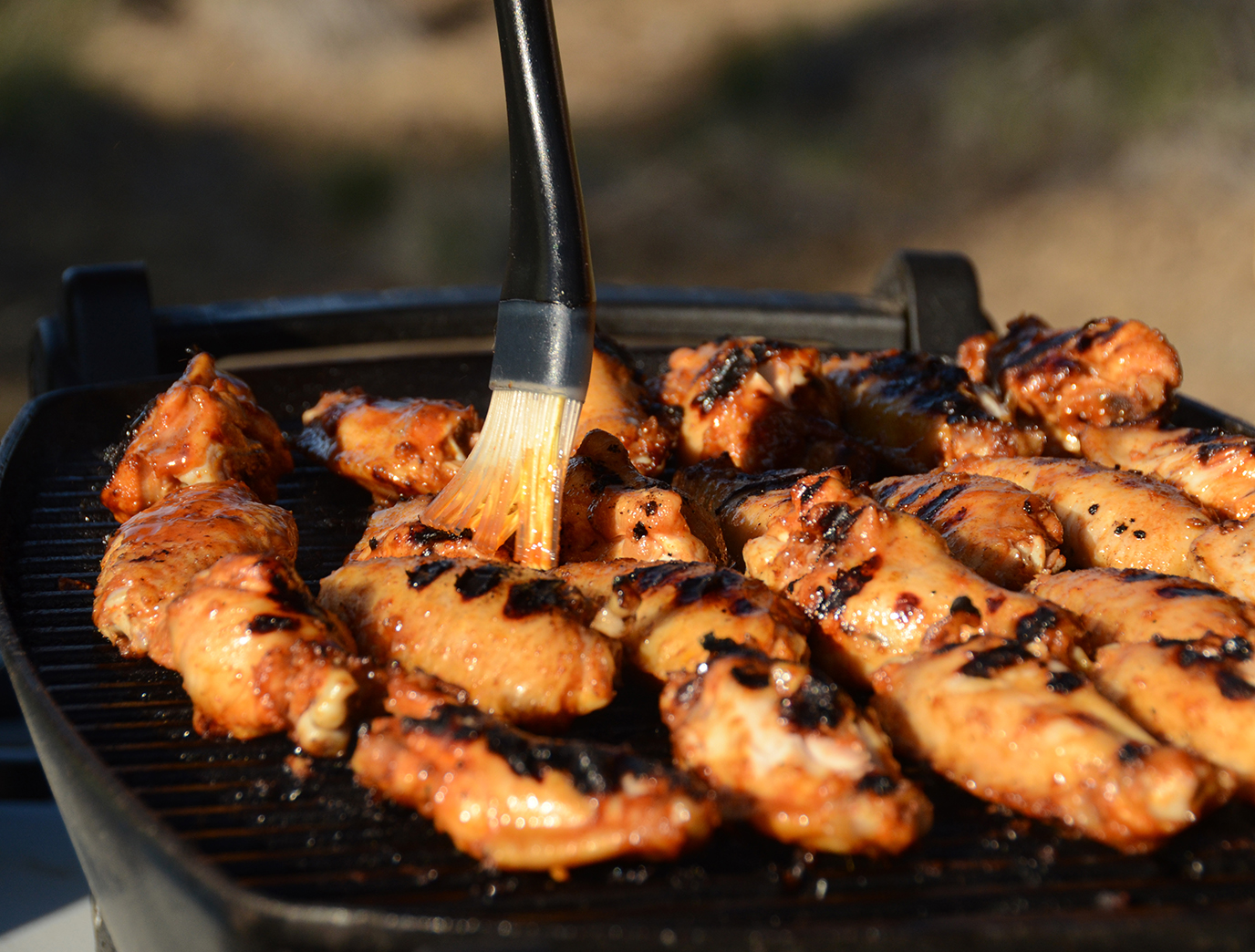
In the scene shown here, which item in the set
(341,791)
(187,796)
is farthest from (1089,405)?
(187,796)

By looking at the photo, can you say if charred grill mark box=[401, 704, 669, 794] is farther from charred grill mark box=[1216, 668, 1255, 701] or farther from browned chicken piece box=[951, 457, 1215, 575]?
browned chicken piece box=[951, 457, 1215, 575]

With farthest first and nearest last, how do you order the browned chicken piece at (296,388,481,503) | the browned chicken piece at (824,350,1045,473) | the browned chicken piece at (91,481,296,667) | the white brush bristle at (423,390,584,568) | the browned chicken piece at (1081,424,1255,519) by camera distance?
the browned chicken piece at (824,350,1045,473)
the browned chicken piece at (296,388,481,503)
the browned chicken piece at (1081,424,1255,519)
the white brush bristle at (423,390,584,568)
the browned chicken piece at (91,481,296,667)

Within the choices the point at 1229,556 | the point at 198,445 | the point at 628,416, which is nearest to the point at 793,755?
the point at 1229,556

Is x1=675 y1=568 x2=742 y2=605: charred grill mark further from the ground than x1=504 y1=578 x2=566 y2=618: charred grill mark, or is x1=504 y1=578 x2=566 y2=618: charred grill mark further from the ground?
x1=675 y1=568 x2=742 y2=605: charred grill mark

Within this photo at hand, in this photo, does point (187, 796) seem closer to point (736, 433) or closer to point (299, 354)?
point (736, 433)

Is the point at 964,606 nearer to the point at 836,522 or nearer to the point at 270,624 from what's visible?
the point at 836,522

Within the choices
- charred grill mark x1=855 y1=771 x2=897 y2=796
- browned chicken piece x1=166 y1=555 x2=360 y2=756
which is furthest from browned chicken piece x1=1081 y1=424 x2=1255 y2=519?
browned chicken piece x1=166 y1=555 x2=360 y2=756

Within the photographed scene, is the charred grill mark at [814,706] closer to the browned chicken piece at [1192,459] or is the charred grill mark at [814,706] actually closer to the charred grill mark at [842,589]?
the charred grill mark at [842,589]
